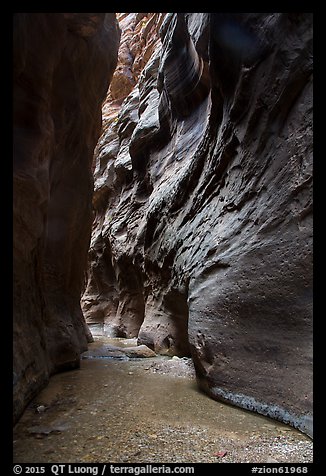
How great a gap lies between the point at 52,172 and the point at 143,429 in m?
4.52

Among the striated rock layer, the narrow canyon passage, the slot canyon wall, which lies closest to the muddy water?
the narrow canyon passage

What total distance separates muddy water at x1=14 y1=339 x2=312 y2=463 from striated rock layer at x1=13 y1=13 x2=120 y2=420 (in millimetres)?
444

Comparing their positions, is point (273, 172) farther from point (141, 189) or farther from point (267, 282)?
point (141, 189)

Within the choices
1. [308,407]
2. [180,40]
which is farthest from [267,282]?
[180,40]

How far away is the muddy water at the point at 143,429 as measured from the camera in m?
2.40

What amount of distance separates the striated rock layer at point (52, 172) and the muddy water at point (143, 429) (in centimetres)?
44

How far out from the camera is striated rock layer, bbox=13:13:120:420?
3727 mm

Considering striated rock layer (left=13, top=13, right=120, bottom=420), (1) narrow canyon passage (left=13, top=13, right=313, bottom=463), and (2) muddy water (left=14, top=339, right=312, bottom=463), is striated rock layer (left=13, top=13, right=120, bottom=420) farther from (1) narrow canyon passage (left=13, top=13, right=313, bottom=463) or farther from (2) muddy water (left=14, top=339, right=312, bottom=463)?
(2) muddy water (left=14, top=339, right=312, bottom=463)

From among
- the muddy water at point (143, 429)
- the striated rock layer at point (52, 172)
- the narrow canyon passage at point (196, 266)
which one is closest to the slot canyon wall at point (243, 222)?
the narrow canyon passage at point (196, 266)

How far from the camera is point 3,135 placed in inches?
101

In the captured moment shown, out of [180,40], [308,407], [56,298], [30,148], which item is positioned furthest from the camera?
[180,40]

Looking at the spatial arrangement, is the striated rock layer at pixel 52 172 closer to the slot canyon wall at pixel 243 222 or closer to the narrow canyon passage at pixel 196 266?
the narrow canyon passage at pixel 196 266

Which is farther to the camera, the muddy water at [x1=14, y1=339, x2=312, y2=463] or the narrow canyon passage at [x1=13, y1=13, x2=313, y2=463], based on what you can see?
the narrow canyon passage at [x1=13, y1=13, x2=313, y2=463]

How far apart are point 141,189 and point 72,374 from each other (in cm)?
908
